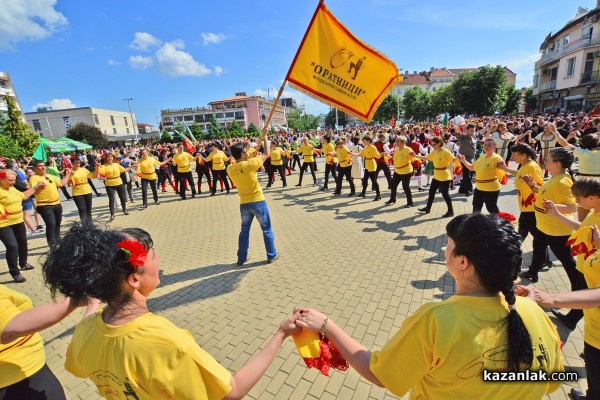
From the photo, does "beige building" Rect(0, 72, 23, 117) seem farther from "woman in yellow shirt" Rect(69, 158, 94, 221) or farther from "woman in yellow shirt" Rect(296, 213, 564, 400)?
"woman in yellow shirt" Rect(296, 213, 564, 400)

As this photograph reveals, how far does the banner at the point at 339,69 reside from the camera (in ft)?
15.6

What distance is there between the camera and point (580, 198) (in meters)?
2.75

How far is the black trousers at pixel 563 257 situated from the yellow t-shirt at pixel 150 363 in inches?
159

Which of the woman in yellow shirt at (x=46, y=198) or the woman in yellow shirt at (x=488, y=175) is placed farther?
the woman in yellow shirt at (x=46, y=198)

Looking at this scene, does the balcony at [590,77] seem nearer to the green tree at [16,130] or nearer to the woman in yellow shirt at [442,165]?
the woman in yellow shirt at [442,165]

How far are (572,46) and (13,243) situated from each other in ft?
173

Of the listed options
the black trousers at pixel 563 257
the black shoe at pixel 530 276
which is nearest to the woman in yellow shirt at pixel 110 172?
the black shoe at pixel 530 276

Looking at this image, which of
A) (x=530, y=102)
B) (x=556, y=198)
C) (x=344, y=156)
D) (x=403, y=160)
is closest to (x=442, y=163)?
(x=403, y=160)

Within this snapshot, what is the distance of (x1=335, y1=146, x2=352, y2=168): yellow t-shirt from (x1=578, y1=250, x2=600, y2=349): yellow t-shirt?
8.09 meters

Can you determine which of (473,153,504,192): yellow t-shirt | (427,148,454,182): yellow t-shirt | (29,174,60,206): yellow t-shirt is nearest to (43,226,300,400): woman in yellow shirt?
(473,153,504,192): yellow t-shirt

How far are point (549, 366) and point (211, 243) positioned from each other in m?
6.74

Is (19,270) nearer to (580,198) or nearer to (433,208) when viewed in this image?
(580,198)

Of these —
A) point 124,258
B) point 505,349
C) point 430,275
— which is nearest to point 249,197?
point 430,275

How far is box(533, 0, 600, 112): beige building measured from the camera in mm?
33562
